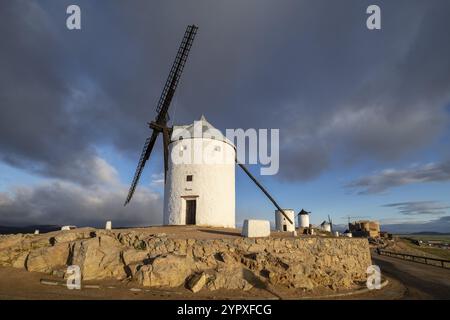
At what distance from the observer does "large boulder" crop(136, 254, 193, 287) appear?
11094mm

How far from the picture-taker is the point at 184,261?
472 inches

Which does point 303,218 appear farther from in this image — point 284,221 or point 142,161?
point 142,161

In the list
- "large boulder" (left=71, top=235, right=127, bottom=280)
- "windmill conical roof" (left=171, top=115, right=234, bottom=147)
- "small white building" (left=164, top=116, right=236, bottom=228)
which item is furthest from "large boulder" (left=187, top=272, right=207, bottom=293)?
"windmill conical roof" (left=171, top=115, right=234, bottom=147)

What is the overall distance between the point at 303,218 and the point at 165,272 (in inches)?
1652

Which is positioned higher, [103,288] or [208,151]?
[208,151]

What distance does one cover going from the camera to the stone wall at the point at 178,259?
38.1ft

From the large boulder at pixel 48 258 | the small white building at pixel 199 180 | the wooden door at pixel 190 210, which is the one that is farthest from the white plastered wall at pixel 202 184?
the large boulder at pixel 48 258

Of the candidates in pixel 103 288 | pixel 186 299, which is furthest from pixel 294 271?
pixel 103 288

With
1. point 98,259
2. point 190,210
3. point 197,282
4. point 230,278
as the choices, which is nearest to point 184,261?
point 197,282

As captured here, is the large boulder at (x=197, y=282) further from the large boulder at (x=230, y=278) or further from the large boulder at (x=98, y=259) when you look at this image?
the large boulder at (x=98, y=259)

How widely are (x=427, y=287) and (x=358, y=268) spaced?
3.39 m

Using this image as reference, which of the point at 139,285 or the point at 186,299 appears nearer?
the point at 186,299
